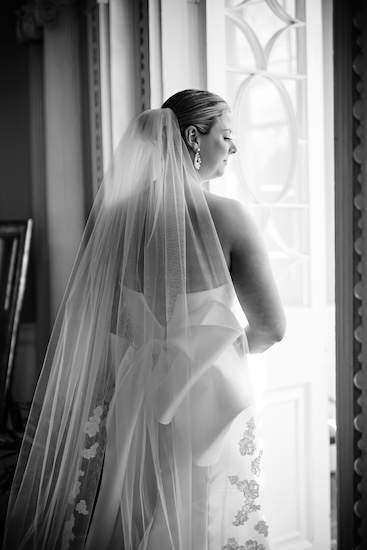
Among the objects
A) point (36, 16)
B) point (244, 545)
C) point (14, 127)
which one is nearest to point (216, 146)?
point (244, 545)

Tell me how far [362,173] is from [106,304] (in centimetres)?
78

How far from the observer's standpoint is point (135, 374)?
1.46 metres

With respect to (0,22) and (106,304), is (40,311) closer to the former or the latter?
(0,22)

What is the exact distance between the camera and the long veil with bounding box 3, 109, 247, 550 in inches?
55.0

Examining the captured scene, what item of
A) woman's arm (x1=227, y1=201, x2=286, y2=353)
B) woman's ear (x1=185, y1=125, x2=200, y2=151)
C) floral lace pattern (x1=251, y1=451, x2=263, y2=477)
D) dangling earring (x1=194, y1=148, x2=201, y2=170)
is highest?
woman's ear (x1=185, y1=125, x2=200, y2=151)

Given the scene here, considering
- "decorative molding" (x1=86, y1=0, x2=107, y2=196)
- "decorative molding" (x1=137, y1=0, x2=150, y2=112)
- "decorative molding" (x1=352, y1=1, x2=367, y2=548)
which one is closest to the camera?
"decorative molding" (x1=352, y1=1, x2=367, y2=548)

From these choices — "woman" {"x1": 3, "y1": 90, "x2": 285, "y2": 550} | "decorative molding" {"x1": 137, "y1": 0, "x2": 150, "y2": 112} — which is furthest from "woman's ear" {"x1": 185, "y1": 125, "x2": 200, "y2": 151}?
"decorative molding" {"x1": 137, "y1": 0, "x2": 150, "y2": 112}

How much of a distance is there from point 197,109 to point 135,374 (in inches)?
29.9

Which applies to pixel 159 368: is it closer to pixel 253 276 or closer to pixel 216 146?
pixel 253 276

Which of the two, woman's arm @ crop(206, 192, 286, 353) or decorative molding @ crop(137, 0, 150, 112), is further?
decorative molding @ crop(137, 0, 150, 112)

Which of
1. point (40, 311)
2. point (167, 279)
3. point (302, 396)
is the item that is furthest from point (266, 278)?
point (40, 311)

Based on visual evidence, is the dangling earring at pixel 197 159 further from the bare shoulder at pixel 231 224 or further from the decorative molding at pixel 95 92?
the decorative molding at pixel 95 92

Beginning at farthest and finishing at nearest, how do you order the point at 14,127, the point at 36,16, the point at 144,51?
the point at 14,127 → the point at 36,16 → the point at 144,51

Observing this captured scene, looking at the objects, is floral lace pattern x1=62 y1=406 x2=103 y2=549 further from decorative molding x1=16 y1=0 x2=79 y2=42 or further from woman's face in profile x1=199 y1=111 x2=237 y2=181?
decorative molding x1=16 y1=0 x2=79 y2=42
